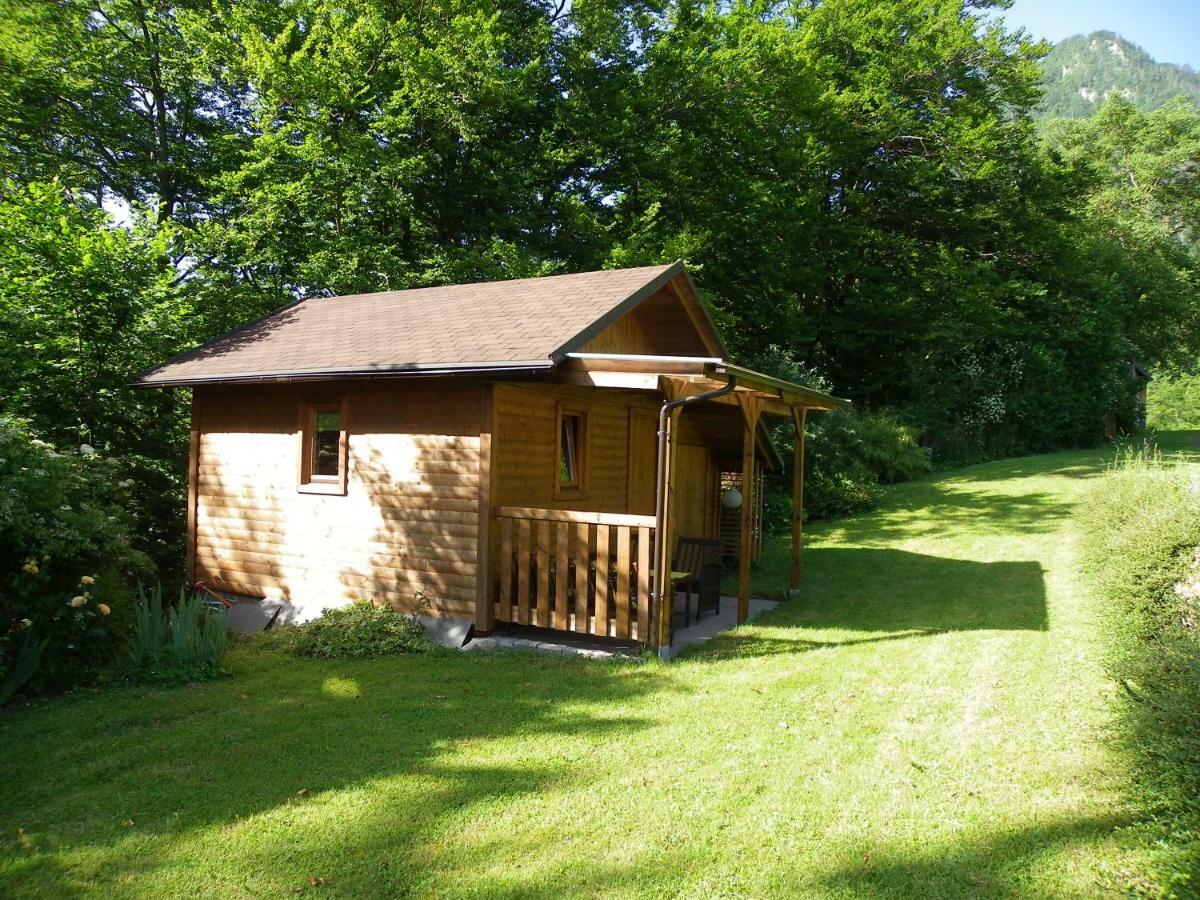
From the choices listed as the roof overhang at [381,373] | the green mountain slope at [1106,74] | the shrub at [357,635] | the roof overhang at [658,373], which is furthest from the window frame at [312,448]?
the green mountain slope at [1106,74]

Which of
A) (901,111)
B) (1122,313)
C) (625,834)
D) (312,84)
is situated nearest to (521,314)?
(625,834)

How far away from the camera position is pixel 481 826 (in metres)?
4.38

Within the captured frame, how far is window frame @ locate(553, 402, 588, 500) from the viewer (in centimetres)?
998

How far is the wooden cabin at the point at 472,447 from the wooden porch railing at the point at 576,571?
2 cm

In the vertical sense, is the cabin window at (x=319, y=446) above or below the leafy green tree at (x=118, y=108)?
below

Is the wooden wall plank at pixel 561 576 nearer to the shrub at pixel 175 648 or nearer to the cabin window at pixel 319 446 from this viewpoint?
the shrub at pixel 175 648

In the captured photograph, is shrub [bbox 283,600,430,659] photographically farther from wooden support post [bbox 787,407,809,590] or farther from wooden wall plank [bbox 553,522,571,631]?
wooden support post [bbox 787,407,809,590]

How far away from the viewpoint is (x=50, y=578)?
7086mm

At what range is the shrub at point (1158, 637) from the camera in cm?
383

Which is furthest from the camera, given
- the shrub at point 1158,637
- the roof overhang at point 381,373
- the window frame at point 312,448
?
the window frame at point 312,448

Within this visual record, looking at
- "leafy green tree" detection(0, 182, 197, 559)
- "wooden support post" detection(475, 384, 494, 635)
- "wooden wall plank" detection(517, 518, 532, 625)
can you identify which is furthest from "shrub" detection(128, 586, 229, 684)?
"leafy green tree" detection(0, 182, 197, 559)

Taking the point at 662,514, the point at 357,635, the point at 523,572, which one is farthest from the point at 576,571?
the point at 357,635

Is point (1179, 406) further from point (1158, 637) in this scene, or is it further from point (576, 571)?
point (576, 571)

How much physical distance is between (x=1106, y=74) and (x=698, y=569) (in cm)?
21597
